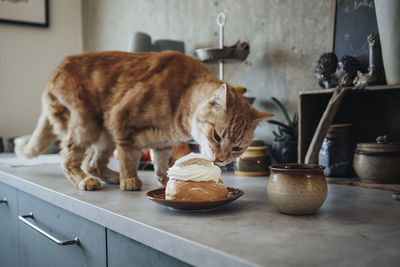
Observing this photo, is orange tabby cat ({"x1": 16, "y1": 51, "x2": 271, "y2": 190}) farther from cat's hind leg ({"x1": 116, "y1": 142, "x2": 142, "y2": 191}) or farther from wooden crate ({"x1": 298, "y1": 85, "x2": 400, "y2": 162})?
wooden crate ({"x1": 298, "y1": 85, "x2": 400, "y2": 162})

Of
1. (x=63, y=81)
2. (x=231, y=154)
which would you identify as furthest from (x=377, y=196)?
(x=63, y=81)

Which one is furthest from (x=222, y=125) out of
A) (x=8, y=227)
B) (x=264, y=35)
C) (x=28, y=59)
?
(x=28, y=59)

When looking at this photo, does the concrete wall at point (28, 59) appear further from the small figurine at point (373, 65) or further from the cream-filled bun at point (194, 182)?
the small figurine at point (373, 65)

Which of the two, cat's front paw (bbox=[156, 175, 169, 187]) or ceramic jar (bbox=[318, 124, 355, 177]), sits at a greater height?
ceramic jar (bbox=[318, 124, 355, 177])

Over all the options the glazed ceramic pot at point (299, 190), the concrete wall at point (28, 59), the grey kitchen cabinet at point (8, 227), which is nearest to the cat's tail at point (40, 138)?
the grey kitchen cabinet at point (8, 227)

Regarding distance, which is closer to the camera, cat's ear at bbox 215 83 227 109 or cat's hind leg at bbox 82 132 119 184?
cat's ear at bbox 215 83 227 109

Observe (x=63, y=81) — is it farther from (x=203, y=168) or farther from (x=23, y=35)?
(x=23, y=35)

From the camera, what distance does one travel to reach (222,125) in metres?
1.21

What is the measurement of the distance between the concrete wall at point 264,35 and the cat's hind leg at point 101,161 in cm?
83

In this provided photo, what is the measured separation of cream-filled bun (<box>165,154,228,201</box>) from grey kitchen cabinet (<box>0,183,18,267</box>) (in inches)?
37.4

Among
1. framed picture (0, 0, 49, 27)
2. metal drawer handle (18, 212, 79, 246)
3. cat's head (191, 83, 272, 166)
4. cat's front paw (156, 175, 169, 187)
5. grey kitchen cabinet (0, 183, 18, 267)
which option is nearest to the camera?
metal drawer handle (18, 212, 79, 246)

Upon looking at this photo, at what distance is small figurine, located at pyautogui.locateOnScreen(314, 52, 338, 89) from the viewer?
143 centimetres

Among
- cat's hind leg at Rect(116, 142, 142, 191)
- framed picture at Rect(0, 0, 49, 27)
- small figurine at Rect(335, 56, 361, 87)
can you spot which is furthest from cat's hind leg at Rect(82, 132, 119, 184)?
framed picture at Rect(0, 0, 49, 27)

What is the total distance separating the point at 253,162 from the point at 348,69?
0.55 meters
